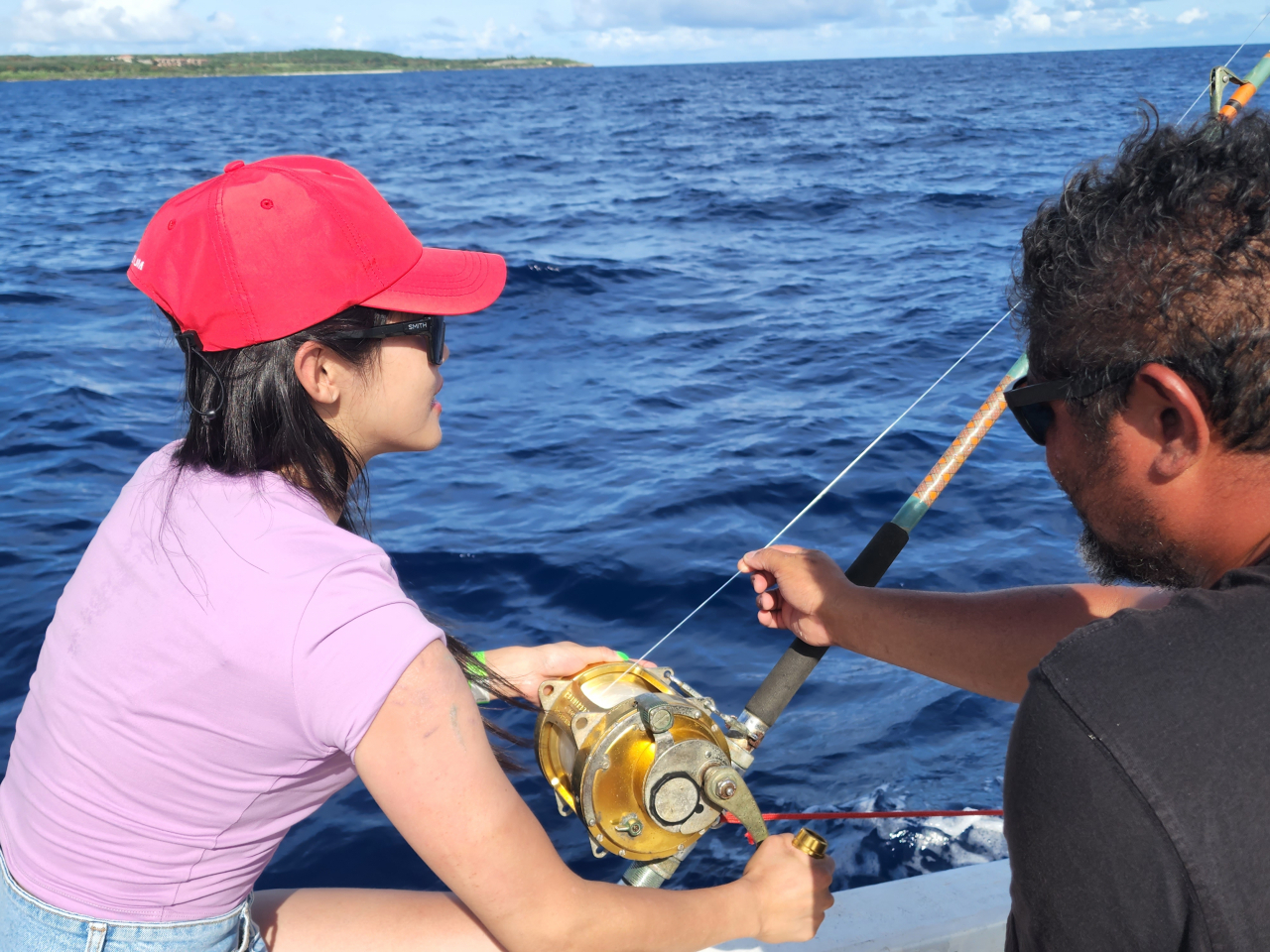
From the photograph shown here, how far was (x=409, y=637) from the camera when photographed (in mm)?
1425

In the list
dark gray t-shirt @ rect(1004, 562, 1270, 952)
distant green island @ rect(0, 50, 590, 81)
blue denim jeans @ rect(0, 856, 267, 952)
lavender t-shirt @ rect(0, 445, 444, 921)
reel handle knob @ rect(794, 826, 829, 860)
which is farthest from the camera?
distant green island @ rect(0, 50, 590, 81)

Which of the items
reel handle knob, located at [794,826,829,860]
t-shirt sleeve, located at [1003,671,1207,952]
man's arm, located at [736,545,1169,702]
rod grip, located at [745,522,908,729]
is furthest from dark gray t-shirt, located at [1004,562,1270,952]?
rod grip, located at [745,522,908,729]

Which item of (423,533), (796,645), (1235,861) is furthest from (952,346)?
(1235,861)

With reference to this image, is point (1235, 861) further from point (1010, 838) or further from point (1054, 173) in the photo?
point (1054, 173)

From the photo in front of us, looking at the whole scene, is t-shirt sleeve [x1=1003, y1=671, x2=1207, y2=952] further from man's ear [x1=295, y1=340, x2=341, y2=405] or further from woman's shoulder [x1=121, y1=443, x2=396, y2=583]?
man's ear [x1=295, y1=340, x2=341, y2=405]

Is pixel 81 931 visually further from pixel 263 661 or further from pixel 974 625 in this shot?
pixel 974 625

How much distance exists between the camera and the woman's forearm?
6.57 ft

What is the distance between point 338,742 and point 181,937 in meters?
0.51

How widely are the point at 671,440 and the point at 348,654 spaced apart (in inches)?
200

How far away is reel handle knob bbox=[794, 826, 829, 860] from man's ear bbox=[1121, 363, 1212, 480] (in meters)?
0.90

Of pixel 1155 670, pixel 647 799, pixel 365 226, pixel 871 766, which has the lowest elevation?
pixel 871 766

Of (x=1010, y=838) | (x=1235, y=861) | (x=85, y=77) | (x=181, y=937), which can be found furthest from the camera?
(x=85, y=77)

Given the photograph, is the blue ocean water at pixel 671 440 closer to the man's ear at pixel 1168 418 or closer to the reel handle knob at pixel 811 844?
the man's ear at pixel 1168 418

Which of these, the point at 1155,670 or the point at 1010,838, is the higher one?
the point at 1155,670
